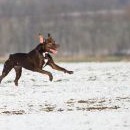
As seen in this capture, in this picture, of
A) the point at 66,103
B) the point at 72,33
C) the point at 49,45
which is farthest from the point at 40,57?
the point at 72,33

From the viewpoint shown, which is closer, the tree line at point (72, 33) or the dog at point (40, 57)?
the dog at point (40, 57)

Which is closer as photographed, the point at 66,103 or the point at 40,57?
the point at 66,103

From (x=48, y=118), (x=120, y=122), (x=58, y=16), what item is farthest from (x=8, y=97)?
(x=58, y=16)

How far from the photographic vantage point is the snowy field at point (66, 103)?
→ 40.3 ft

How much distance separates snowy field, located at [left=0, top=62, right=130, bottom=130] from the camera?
12.3 metres

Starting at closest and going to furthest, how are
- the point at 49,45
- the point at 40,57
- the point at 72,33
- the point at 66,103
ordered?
1. the point at 66,103
2. the point at 40,57
3. the point at 49,45
4. the point at 72,33

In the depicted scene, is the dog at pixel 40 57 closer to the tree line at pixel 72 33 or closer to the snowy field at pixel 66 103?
the snowy field at pixel 66 103

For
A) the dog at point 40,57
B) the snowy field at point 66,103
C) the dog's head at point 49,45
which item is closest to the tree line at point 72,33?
the snowy field at point 66,103

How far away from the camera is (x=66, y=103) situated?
15555mm

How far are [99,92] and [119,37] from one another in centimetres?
11868

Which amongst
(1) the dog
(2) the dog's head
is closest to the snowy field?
(1) the dog

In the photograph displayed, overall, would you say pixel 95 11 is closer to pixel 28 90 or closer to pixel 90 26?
pixel 90 26

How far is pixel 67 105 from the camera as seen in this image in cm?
1516

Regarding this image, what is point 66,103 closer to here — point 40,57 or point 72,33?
point 40,57
